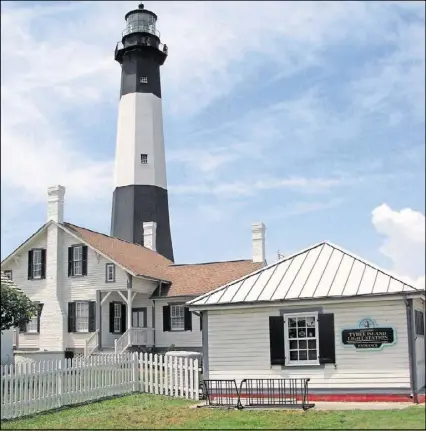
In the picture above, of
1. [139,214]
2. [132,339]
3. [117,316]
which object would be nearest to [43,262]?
[117,316]

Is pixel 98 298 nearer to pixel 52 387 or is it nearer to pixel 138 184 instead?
pixel 138 184

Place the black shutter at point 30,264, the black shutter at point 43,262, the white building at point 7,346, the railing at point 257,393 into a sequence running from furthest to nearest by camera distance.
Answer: the white building at point 7,346, the black shutter at point 30,264, the black shutter at point 43,262, the railing at point 257,393

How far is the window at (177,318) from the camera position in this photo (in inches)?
1254

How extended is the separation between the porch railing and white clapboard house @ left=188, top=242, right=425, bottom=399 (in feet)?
38.2

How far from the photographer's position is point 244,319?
18.9 metres

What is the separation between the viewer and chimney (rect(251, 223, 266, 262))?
3328 cm

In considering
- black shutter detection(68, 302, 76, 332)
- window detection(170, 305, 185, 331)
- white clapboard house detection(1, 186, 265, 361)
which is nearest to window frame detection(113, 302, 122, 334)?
white clapboard house detection(1, 186, 265, 361)

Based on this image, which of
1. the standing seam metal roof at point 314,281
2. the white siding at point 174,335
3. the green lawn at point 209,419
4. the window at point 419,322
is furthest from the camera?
the white siding at point 174,335

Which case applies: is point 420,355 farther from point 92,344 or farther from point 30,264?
point 30,264

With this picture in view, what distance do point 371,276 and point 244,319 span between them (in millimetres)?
3519

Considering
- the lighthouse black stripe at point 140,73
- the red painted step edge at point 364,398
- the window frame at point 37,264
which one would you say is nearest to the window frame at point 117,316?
the window frame at point 37,264

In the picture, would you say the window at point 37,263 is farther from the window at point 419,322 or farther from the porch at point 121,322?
the window at point 419,322

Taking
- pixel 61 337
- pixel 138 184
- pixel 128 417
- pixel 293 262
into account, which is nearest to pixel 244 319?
pixel 293 262

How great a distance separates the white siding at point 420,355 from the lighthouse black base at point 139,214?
23296mm
